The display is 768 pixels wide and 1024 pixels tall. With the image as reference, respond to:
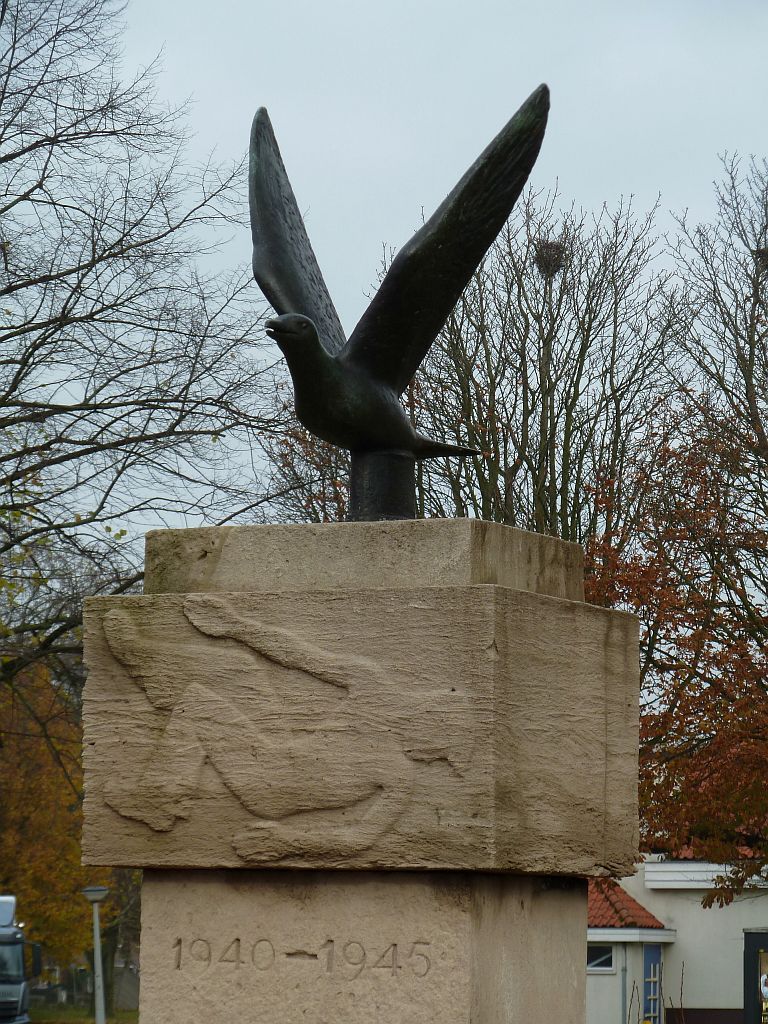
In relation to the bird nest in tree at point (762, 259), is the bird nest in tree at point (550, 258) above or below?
above

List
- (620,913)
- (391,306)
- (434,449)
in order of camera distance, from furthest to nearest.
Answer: (620,913) < (434,449) < (391,306)

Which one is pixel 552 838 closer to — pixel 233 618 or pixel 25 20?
pixel 233 618

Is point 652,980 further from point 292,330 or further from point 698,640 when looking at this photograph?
point 292,330

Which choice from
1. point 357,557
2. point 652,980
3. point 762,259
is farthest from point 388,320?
point 652,980

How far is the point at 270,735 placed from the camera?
14.7ft

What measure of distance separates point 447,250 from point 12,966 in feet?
80.3

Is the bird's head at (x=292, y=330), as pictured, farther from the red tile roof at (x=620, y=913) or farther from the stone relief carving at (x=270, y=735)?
the red tile roof at (x=620, y=913)

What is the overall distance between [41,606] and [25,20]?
17.2 ft

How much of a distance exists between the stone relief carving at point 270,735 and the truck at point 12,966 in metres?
23.3

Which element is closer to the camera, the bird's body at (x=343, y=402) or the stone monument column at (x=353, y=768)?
the stone monument column at (x=353, y=768)

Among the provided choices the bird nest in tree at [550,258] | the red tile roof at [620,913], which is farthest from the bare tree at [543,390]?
the red tile roof at [620,913]

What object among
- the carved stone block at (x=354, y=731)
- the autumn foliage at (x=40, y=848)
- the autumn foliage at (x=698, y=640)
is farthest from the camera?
the autumn foliage at (x=40, y=848)

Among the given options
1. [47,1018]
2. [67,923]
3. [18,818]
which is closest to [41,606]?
[18,818]

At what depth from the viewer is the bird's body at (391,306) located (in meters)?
4.77
